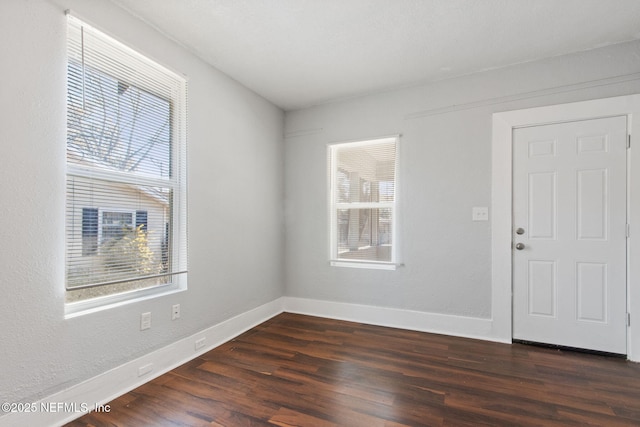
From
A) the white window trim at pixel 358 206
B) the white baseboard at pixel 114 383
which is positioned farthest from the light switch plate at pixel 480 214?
the white baseboard at pixel 114 383

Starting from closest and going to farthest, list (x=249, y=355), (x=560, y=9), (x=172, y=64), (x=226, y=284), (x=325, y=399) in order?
(x=325, y=399), (x=560, y=9), (x=172, y=64), (x=249, y=355), (x=226, y=284)

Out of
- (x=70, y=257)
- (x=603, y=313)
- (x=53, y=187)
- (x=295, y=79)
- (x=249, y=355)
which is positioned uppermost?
(x=295, y=79)

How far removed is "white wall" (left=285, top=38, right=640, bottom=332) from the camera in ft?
8.59

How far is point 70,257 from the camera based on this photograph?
5.79ft

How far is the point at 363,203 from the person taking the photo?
3.48 metres

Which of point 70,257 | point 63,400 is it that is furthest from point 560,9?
point 63,400

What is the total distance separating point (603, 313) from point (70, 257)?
4.06m

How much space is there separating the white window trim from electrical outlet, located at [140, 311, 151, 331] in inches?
79.0

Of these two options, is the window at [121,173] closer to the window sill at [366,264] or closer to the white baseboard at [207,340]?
the white baseboard at [207,340]

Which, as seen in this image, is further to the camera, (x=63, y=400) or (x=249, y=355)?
(x=249, y=355)

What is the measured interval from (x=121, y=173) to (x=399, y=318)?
9.60ft

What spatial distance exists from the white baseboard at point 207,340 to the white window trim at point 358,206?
19.1 inches

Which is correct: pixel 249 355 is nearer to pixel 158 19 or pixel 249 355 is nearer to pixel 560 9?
pixel 158 19

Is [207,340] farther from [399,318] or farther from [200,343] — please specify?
[399,318]
